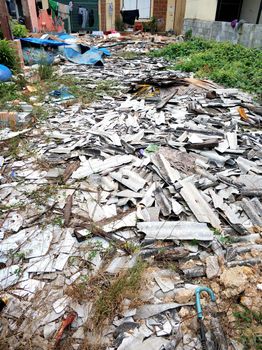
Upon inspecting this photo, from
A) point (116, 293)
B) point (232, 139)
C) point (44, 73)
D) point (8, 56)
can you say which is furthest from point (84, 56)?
point (116, 293)

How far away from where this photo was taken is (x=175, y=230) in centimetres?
324

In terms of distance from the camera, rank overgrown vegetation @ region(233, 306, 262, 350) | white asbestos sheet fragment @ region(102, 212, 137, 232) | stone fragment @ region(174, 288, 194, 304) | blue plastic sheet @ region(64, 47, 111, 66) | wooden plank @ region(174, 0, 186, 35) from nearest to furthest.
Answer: overgrown vegetation @ region(233, 306, 262, 350) < stone fragment @ region(174, 288, 194, 304) < white asbestos sheet fragment @ region(102, 212, 137, 232) < blue plastic sheet @ region(64, 47, 111, 66) < wooden plank @ region(174, 0, 186, 35)

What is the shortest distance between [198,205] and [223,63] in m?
9.05

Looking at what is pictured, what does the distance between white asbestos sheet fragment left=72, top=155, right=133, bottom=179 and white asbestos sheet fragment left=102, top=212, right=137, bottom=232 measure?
3.72 feet

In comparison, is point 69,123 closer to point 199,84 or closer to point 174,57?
point 199,84

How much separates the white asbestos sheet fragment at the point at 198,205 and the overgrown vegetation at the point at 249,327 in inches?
42.5

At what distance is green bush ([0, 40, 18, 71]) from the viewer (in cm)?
870

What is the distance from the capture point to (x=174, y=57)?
529 inches

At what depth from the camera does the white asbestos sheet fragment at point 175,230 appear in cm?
316

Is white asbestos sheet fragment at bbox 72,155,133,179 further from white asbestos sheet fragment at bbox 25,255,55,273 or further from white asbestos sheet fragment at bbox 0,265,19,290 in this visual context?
white asbestos sheet fragment at bbox 0,265,19,290

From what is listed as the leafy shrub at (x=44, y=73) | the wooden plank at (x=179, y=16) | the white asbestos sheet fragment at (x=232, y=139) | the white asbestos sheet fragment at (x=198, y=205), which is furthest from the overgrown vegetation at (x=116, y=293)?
the wooden plank at (x=179, y=16)

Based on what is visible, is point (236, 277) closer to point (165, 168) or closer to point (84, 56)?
point (165, 168)

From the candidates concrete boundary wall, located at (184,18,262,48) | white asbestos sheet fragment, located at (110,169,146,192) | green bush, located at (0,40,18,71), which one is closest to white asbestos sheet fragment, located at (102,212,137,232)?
white asbestos sheet fragment, located at (110,169,146,192)

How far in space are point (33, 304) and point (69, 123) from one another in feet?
14.6
